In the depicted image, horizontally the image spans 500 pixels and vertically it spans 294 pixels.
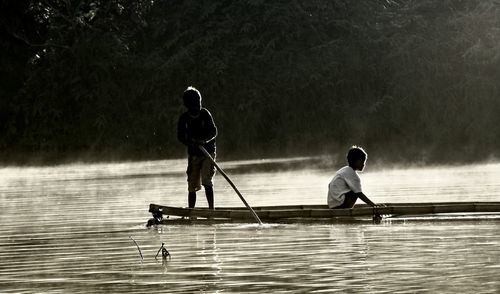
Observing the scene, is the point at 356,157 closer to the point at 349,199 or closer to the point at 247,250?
the point at 349,199

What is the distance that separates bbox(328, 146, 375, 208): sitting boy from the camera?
43.9 ft

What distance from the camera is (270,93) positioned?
4322cm

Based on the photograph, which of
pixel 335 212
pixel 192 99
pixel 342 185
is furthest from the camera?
pixel 192 99

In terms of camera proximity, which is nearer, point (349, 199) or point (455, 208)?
point (455, 208)

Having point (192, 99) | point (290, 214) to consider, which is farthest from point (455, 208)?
point (192, 99)

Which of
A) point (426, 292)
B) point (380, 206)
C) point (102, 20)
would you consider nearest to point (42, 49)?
point (102, 20)

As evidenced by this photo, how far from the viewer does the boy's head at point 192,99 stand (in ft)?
47.8

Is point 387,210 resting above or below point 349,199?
below

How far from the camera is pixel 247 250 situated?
35.2ft

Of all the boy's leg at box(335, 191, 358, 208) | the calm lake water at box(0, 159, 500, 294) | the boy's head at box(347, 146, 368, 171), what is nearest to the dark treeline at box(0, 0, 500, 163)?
the calm lake water at box(0, 159, 500, 294)

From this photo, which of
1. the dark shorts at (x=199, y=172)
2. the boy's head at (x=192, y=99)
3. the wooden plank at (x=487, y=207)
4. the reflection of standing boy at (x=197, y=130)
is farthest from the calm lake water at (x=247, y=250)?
the boy's head at (x=192, y=99)

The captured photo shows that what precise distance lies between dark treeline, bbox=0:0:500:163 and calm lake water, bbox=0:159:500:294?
1808cm

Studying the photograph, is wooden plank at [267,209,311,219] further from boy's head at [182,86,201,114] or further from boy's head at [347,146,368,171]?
boy's head at [182,86,201,114]

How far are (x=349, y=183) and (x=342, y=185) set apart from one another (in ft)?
0.51
